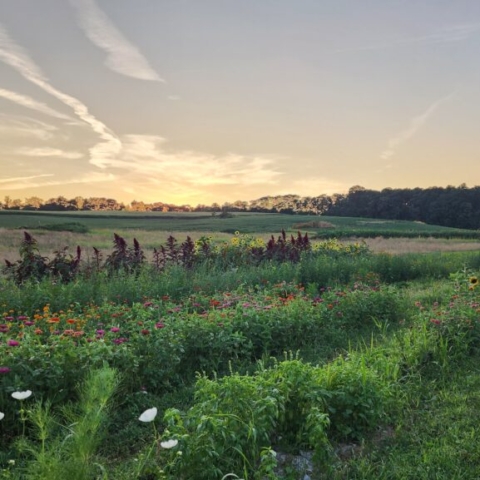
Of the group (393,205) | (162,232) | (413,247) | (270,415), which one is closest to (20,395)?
(270,415)

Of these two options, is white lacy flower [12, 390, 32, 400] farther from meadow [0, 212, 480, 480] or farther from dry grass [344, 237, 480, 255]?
dry grass [344, 237, 480, 255]

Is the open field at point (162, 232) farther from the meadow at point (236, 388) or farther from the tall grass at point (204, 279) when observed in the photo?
the meadow at point (236, 388)

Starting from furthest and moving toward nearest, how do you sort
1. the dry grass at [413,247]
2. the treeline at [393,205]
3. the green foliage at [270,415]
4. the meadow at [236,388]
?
the treeline at [393,205]
the dry grass at [413,247]
the meadow at [236,388]
the green foliage at [270,415]

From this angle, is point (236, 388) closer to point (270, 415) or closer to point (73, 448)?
point (270, 415)

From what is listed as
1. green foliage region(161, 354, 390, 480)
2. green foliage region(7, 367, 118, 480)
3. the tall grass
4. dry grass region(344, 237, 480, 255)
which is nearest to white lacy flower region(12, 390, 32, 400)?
green foliage region(7, 367, 118, 480)

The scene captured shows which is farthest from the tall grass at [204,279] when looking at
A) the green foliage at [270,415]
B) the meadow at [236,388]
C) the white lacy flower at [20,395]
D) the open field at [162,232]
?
the green foliage at [270,415]

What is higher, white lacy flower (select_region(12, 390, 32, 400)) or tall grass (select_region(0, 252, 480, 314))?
white lacy flower (select_region(12, 390, 32, 400))

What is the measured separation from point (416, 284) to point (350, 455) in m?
8.12

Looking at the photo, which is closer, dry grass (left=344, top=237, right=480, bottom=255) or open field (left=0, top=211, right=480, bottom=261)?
open field (left=0, top=211, right=480, bottom=261)

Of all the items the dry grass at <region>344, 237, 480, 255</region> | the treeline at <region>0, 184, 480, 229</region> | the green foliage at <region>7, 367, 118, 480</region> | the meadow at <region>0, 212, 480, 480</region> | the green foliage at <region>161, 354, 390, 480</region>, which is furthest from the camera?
the treeline at <region>0, 184, 480, 229</region>

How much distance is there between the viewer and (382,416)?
3871 millimetres

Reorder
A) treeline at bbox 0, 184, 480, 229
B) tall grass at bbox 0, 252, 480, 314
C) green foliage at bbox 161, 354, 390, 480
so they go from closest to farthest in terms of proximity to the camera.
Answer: green foliage at bbox 161, 354, 390, 480 < tall grass at bbox 0, 252, 480, 314 < treeline at bbox 0, 184, 480, 229

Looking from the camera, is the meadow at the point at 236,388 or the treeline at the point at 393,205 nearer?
the meadow at the point at 236,388

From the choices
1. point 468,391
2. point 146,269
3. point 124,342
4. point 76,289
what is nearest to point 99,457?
point 124,342
